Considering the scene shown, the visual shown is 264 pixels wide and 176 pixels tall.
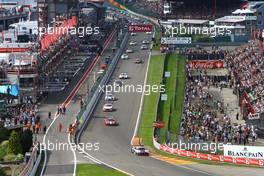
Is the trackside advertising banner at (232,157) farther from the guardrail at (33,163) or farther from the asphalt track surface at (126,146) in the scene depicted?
the guardrail at (33,163)

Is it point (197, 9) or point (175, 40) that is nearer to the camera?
point (175, 40)

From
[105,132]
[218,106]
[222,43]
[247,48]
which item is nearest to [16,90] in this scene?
[105,132]

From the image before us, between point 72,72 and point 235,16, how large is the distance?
1733 inches

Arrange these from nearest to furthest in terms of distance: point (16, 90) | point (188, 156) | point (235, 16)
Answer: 1. point (188, 156)
2. point (16, 90)
3. point (235, 16)

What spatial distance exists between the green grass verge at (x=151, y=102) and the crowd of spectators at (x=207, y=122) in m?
2.71

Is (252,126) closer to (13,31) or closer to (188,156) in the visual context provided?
(188,156)

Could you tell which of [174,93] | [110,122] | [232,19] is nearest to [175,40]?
[232,19]

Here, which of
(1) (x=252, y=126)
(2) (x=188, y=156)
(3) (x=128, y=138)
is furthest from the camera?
(1) (x=252, y=126)

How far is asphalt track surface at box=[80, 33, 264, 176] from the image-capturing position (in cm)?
6438

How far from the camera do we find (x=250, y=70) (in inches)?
4119

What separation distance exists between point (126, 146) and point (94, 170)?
32.7ft

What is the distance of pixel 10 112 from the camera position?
3241 inches

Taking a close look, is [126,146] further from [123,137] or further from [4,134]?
→ [4,134]

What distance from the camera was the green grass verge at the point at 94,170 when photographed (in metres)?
62.9
